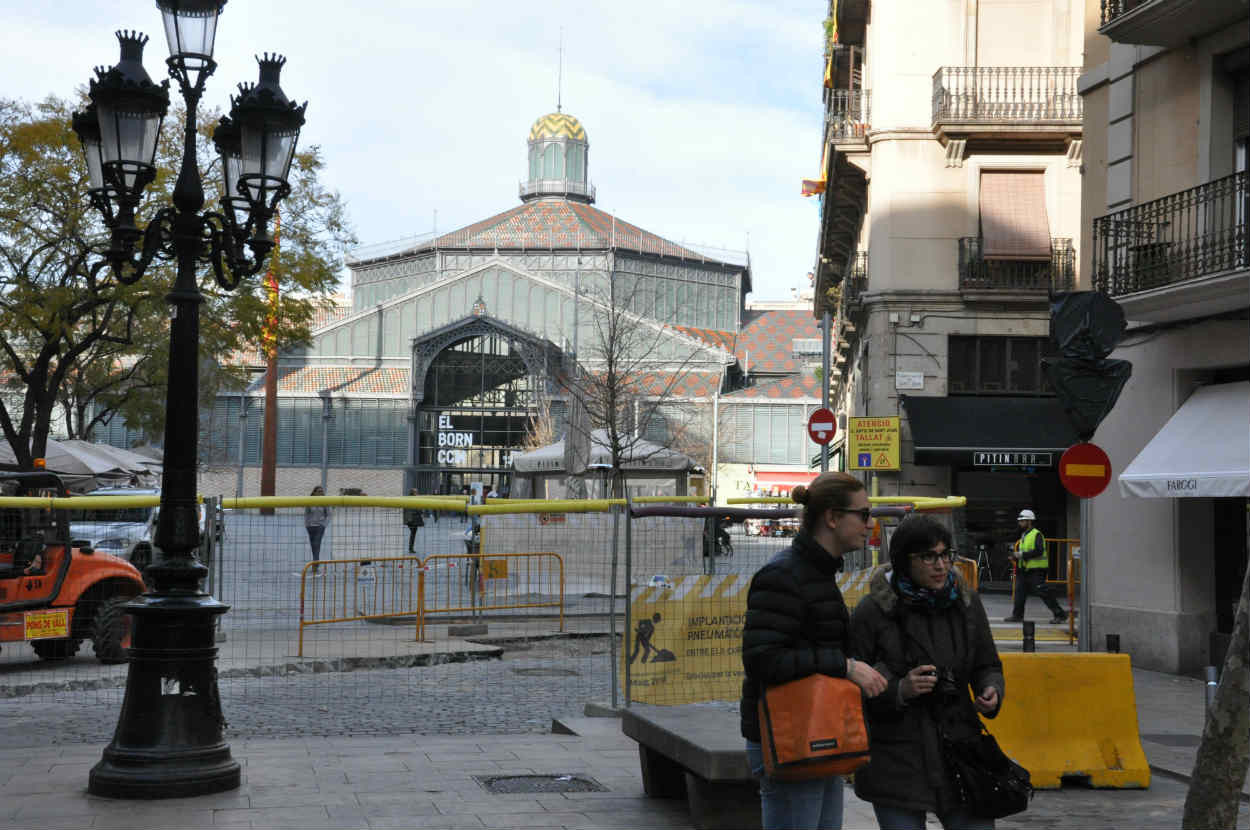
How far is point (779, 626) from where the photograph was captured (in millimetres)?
4609

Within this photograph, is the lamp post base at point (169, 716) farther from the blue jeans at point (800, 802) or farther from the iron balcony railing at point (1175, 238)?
the iron balcony railing at point (1175, 238)

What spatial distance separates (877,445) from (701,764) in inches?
861

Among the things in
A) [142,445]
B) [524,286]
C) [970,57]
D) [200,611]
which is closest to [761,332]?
[524,286]

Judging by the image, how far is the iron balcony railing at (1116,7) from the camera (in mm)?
15414

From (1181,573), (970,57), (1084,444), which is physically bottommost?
(1181,573)

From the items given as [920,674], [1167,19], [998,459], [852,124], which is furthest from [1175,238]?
[852,124]

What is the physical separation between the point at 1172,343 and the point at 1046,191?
13.9 meters

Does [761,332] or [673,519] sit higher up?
[761,332]

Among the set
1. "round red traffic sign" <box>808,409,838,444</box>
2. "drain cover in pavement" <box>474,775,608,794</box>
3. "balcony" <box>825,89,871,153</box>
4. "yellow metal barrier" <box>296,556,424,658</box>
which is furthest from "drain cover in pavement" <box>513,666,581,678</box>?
"balcony" <box>825,89,871,153</box>

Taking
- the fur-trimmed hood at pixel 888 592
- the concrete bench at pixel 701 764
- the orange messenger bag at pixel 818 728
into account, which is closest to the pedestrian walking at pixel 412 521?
the concrete bench at pixel 701 764

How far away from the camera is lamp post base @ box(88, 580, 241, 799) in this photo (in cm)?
765

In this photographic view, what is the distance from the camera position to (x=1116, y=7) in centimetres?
1602

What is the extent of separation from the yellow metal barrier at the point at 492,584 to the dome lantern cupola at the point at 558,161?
295ft

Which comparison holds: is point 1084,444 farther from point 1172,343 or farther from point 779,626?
point 779,626
